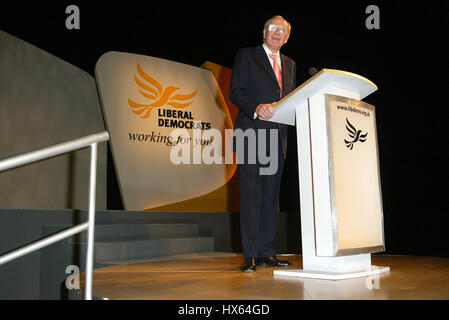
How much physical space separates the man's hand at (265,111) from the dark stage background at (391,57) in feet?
5.92

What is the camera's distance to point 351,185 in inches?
65.1

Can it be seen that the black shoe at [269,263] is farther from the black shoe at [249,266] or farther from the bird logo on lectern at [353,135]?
the bird logo on lectern at [353,135]

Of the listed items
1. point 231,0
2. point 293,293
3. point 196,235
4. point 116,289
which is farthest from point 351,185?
point 231,0

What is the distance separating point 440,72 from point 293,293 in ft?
7.81

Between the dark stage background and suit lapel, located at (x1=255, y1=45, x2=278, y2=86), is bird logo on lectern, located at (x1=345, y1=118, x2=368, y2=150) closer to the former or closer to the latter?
suit lapel, located at (x1=255, y1=45, x2=278, y2=86)

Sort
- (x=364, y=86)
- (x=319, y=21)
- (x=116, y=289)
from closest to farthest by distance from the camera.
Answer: (x=116, y=289) → (x=364, y=86) → (x=319, y=21)

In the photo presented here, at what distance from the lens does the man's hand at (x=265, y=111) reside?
1.78 metres

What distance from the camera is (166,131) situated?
444 cm

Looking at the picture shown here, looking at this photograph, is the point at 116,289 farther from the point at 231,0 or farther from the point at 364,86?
the point at 231,0

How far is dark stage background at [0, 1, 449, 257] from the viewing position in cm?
298
